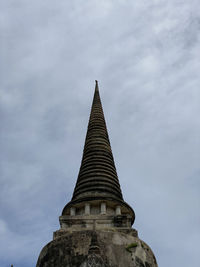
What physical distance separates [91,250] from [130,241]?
5.81ft

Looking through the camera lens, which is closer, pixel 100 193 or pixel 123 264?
pixel 123 264

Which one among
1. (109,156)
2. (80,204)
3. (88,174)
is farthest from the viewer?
(109,156)

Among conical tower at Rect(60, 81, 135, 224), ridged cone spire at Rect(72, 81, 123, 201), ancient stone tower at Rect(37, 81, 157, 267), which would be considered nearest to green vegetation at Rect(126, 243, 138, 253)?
ancient stone tower at Rect(37, 81, 157, 267)

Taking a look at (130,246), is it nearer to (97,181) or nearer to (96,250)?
(96,250)

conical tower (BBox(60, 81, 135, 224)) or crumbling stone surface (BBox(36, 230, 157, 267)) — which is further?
conical tower (BBox(60, 81, 135, 224))

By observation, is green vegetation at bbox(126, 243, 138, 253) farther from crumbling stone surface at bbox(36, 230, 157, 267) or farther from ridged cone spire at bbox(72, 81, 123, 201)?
ridged cone spire at bbox(72, 81, 123, 201)

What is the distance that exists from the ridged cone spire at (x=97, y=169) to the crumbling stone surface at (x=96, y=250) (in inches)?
121

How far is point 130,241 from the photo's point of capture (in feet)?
41.0

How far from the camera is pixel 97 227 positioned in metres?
13.1

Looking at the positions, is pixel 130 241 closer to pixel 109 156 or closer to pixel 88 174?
pixel 88 174

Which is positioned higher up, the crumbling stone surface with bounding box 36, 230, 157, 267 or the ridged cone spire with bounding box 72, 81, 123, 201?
the ridged cone spire with bounding box 72, 81, 123, 201

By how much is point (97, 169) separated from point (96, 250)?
20.0 feet

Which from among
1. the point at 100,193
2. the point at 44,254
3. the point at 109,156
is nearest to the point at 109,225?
the point at 100,193

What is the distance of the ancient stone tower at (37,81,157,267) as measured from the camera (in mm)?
11690
